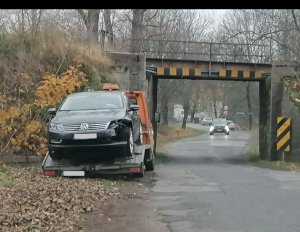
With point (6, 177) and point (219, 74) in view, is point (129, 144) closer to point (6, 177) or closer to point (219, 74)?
point (6, 177)

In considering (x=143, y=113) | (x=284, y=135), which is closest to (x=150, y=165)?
(x=143, y=113)

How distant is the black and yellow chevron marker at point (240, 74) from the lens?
2506 cm

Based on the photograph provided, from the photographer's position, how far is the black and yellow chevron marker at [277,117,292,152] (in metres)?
21.2

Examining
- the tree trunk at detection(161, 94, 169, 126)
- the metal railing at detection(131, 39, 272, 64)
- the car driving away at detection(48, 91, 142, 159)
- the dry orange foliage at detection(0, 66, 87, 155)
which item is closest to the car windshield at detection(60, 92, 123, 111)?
the car driving away at detection(48, 91, 142, 159)

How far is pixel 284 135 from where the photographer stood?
69.9 feet

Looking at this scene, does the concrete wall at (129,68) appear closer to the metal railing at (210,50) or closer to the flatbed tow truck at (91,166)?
the metal railing at (210,50)

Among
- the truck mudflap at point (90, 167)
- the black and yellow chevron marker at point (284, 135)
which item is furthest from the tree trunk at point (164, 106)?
the truck mudflap at point (90, 167)

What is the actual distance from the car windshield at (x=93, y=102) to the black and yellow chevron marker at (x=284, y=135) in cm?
957

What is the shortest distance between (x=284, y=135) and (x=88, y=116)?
11.0 m

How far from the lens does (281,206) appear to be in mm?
9812

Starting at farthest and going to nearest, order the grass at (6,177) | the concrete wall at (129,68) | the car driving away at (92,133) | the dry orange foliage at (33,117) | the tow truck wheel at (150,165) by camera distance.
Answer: the concrete wall at (129,68) → the tow truck wheel at (150,165) → the dry orange foliage at (33,117) → the car driving away at (92,133) → the grass at (6,177)
